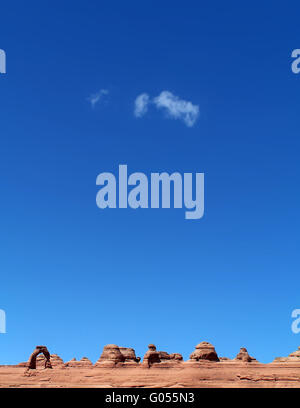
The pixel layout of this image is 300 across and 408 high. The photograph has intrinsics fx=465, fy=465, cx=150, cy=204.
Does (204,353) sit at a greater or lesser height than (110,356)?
lesser

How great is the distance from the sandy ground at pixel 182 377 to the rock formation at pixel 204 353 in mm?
1910

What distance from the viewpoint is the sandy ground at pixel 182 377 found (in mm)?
79625

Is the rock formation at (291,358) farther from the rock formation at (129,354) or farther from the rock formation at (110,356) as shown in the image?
the rock formation at (110,356)

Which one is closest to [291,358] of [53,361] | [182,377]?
[182,377]

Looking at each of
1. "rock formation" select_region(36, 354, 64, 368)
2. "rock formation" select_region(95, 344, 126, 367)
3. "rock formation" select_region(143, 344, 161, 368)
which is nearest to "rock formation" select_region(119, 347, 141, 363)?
"rock formation" select_region(95, 344, 126, 367)

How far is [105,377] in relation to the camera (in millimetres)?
94375

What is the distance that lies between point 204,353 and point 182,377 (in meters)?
8.10

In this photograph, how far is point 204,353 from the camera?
301 ft

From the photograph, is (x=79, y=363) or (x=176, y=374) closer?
(x=176, y=374)

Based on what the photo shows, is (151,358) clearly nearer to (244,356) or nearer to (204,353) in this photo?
(204,353)

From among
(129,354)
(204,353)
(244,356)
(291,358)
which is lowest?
(291,358)

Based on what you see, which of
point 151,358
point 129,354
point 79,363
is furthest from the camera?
point 79,363
